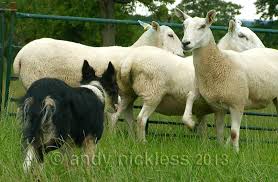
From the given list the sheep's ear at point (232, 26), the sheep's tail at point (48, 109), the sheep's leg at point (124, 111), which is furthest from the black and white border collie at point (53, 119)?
the sheep's ear at point (232, 26)

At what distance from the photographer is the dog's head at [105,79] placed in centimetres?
657

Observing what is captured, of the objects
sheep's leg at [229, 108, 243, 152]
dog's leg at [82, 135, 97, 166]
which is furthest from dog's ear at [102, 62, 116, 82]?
sheep's leg at [229, 108, 243, 152]

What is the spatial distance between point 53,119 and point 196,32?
130 inches

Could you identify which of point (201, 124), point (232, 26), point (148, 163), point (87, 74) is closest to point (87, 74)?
point (87, 74)

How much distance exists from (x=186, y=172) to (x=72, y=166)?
3.15 ft

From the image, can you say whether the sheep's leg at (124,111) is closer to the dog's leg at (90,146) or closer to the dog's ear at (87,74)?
the dog's ear at (87,74)

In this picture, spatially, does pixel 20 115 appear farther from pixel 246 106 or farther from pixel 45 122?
pixel 246 106

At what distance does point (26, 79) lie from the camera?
9281 mm

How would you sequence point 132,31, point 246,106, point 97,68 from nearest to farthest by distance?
point 246,106 → point 97,68 → point 132,31

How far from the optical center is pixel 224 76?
26.5 feet

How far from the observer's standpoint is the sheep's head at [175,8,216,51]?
7863 mm

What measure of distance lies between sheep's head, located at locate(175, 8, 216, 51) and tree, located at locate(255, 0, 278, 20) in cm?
3038

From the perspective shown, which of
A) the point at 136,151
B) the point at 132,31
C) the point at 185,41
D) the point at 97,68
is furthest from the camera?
the point at 132,31

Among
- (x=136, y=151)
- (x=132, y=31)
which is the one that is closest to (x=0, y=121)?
(x=136, y=151)
